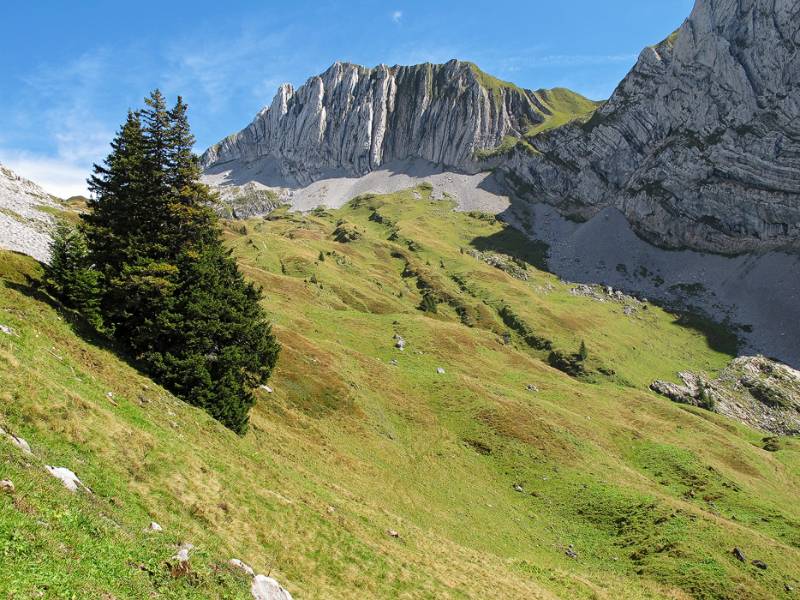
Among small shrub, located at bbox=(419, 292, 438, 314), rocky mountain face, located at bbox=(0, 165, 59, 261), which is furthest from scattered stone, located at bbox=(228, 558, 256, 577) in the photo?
small shrub, located at bbox=(419, 292, 438, 314)

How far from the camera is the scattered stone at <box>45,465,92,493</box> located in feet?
50.0

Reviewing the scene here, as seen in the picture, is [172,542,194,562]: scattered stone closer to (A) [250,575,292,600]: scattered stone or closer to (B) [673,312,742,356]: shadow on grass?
(A) [250,575,292,600]: scattered stone

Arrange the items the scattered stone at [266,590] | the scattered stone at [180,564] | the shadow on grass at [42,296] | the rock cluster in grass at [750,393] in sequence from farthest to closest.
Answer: the rock cluster in grass at [750,393] → the shadow on grass at [42,296] → the scattered stone at [266,590] → the scattered stone at [180,564]

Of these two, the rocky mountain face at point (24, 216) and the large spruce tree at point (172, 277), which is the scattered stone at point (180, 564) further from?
the rocky mountain face at point (24, 216)

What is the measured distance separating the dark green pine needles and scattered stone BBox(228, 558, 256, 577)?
63.4ft

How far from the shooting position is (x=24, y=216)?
2876 inches

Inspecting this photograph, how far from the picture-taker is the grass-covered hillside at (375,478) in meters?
15.3

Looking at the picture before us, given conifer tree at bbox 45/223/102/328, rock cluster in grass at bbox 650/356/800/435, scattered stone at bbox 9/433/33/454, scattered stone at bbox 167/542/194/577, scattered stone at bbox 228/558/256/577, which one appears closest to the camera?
scattered stone at bbox 167/542/194/577

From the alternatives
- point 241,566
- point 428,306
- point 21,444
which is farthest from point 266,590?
point 428,306

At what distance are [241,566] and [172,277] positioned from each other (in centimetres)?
2625

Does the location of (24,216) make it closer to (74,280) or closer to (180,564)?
(74,280)

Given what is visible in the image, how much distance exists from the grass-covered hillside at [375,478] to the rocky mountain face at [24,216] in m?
23.5

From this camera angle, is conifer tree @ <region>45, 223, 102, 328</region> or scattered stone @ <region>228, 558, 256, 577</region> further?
conifer tree @ <region>45, 223, 102, 328</region>

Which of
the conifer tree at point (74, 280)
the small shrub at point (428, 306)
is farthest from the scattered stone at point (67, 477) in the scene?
the small shrub at point (428, 306)
